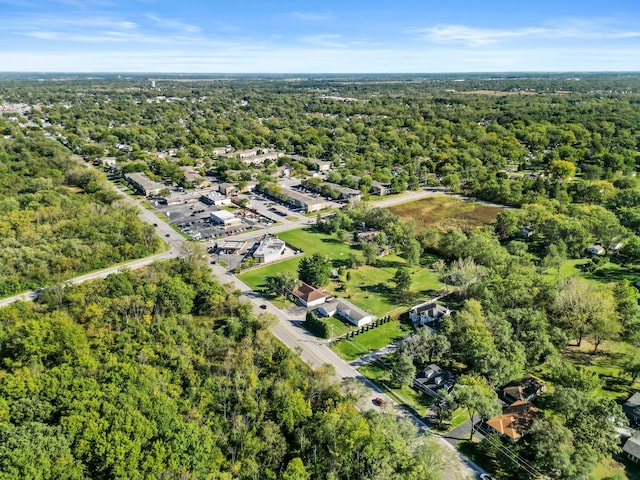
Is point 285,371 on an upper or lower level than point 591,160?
lower

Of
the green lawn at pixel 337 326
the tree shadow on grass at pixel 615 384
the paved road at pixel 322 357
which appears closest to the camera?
the paved road at pixel 322 357

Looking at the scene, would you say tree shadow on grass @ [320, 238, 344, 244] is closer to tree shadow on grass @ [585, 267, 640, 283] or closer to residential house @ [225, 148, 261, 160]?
tree shadow on grass @ [585, 267, 640, 283]

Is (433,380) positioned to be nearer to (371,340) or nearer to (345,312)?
(371,340)

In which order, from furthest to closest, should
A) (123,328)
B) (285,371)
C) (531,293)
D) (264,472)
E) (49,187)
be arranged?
(49,187) → (531,293) → (123,328) → (285,371) → (264,472)

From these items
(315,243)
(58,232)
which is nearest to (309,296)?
Result: (315,243)

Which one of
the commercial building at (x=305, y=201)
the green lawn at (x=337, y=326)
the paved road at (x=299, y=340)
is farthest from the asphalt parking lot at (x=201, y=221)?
the green lawn at (x=337, y=326)

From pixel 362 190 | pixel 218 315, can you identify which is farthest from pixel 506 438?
pixel 362 190

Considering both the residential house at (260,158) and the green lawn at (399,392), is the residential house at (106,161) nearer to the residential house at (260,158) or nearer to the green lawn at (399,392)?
the residential house at (260,158)

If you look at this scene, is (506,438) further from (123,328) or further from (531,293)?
(123,328)
